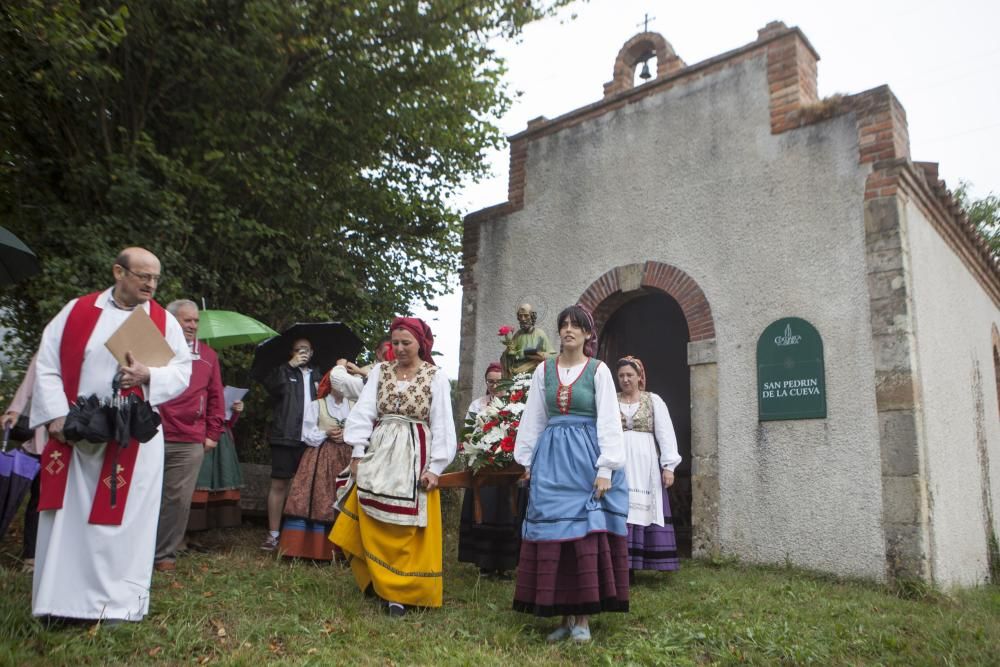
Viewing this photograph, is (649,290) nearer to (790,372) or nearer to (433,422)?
(790,372)

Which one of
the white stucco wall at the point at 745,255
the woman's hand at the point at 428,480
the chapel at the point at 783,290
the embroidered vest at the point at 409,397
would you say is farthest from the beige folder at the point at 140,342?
the white stucco wall at the point at 745,255

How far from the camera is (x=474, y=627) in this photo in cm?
459

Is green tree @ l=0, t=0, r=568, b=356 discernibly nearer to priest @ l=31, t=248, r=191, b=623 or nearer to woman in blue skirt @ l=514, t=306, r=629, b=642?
priest @ l=31, t=248, r=191, b=623

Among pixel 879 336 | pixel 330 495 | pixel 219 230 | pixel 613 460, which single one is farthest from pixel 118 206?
pixel 879 336

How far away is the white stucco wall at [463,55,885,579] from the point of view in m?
6.76

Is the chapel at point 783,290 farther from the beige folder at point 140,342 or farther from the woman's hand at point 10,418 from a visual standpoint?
the woman's hand at point 10,418

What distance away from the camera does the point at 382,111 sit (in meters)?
9.93

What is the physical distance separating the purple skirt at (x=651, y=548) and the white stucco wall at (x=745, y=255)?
3.98 feet

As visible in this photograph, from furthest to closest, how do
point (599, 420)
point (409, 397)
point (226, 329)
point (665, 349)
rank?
point (665, 349) < point (226, 329) < point (409, 397) < point (599, 420)

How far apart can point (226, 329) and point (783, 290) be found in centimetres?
525

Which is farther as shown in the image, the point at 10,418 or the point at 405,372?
the point at 405,372

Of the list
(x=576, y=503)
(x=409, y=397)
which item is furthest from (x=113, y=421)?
(x=576, y=503)

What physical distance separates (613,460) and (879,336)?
366 centimetres

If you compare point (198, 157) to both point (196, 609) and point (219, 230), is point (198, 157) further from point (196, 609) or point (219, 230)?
point (196, 609)
